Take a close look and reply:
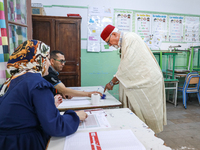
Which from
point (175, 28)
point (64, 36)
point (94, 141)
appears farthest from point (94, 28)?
point (94, 141)

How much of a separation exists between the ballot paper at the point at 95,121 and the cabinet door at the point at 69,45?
217 cm

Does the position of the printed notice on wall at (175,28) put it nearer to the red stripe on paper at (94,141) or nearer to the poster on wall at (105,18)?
the poster on wall at (105,18)

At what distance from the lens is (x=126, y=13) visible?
4.02 m

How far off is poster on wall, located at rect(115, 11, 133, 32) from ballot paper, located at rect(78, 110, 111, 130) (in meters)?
3.24

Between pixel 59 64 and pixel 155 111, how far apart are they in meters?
1.34

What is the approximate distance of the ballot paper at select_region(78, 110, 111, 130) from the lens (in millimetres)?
1001

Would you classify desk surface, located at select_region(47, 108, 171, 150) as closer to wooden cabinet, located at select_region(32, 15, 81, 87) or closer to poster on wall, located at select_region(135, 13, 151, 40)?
wooden cabinet, located at select_region(32, 15, 81, 87)

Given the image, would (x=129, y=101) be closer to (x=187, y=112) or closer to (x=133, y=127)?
(x=133, y=127)

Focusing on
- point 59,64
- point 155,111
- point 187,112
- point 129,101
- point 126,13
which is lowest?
point 187,112

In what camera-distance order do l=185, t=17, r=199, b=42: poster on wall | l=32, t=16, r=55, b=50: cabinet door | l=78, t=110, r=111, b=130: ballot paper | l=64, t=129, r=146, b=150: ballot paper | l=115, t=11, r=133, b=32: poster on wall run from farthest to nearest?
1. l=185, t=17, r=199, b=42: poster on wall
2. l=115, t=11, r=133, b=32: poster on wall
3. l=32, t=16, r=55, b=50: cabinet door
4. l=78, t=110, r=111, b=130: ballot paper
5. l=64, t=129, r=146, b=150: ballot paper

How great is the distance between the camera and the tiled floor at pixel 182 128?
7.33 feet

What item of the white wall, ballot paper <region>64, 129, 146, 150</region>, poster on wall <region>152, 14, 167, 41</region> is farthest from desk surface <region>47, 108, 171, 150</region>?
poster on wall <region>152, 14, 167, 41</region>

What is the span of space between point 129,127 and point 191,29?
4622 mm

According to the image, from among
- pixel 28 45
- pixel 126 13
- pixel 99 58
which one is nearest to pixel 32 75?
pixel 28 45
